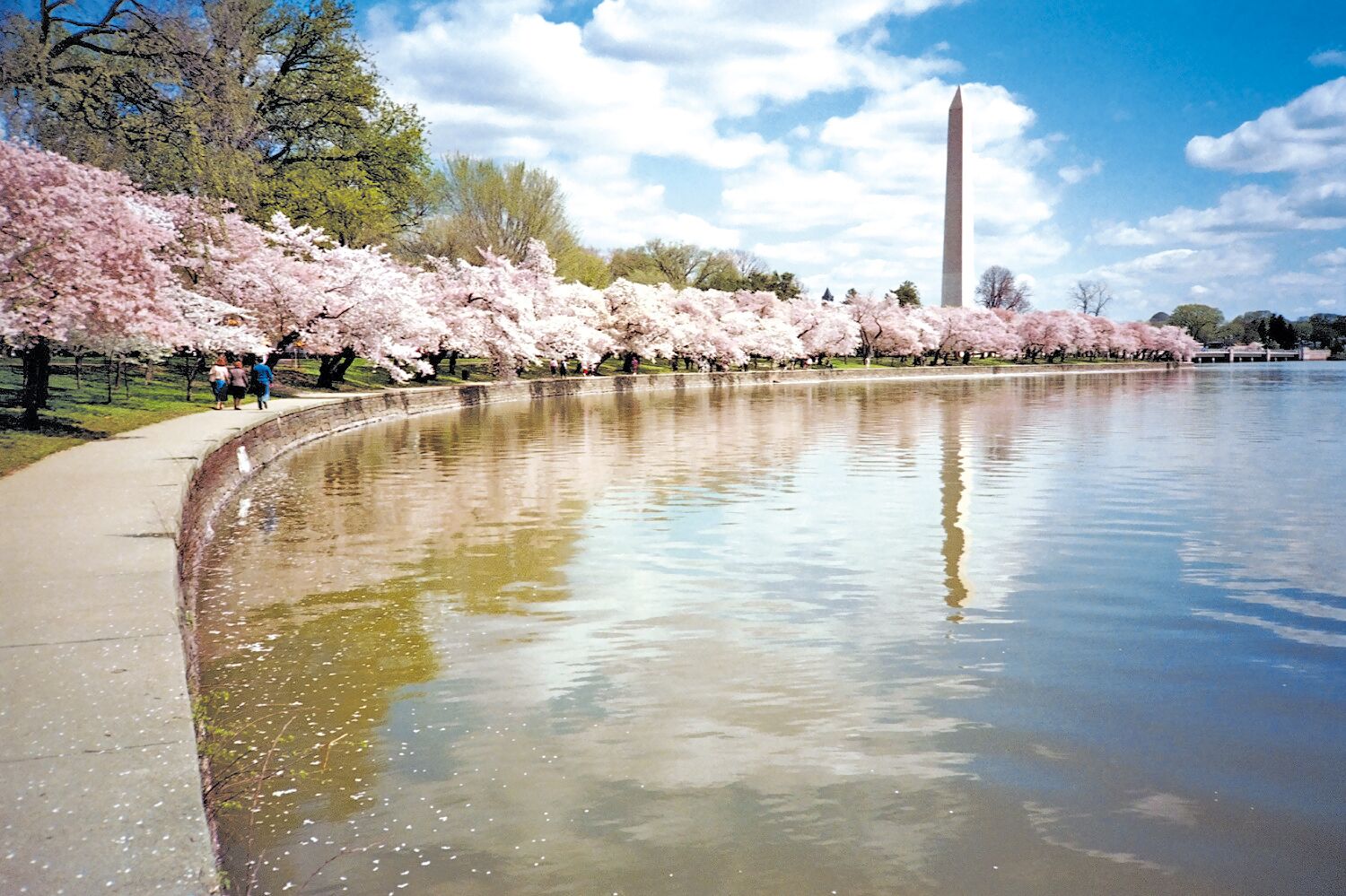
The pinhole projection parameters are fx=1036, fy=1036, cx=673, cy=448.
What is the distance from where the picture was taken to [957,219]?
89812mm

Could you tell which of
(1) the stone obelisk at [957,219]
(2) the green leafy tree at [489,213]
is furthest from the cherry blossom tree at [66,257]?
(1) the stone obelisk at [957,219]

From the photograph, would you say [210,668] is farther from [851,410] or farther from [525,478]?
[851,410]

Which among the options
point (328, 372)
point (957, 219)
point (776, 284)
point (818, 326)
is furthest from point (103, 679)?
point (776, 284)

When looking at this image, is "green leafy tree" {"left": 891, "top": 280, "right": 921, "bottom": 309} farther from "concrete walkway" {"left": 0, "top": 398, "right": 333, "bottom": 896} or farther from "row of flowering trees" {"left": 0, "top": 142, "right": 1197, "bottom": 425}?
"concrete walkway" {"left": 0, "top": 398, "right": 333, "bottom": 896}

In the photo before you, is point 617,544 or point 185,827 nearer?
point 185,827

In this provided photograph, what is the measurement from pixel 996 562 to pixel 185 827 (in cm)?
1011

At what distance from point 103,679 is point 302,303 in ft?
113

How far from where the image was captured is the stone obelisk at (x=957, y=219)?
87.2 m

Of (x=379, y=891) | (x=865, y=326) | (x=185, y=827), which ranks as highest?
(x=865, y=326)

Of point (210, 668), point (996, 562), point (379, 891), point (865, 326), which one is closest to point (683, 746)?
point (379, 891)

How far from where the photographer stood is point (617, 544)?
44.1 feet

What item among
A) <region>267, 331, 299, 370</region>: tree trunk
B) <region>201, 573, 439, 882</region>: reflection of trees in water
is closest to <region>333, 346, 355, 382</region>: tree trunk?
<region>267, 331, 299, 370</region>: tree trunk

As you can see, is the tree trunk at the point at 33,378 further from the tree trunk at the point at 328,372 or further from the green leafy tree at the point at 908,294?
the green leafy tree at the point at 908,294

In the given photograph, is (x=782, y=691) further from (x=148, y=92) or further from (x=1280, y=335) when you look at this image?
A: (x=1280, y=335)
